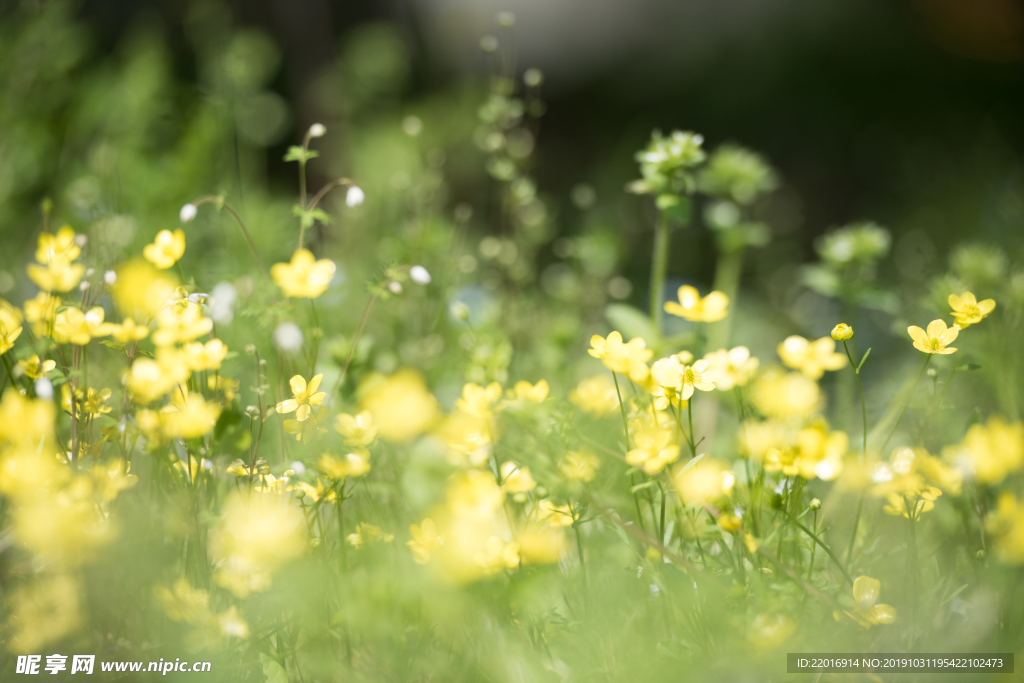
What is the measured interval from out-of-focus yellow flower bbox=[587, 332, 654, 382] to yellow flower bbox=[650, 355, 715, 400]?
0.02 meters

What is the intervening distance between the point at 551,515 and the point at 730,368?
0.92ft

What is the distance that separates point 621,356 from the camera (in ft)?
2.37

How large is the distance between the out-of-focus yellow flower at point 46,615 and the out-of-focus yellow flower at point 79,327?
0.27 meters

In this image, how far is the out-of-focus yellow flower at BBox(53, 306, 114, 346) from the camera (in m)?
0.72

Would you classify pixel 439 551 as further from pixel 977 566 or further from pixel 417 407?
pixel 977 566

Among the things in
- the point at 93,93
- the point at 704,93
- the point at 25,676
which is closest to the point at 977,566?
the point at 25,676

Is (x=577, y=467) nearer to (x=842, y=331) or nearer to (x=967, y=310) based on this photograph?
(x=842, y=331)

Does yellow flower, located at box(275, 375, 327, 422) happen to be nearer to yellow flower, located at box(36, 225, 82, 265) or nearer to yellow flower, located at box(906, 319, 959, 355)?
yellow flower, located at box(36, 225, 82, 265)

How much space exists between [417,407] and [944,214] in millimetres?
1612

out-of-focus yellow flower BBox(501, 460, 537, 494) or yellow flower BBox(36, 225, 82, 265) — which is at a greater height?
yellow flower BBox(36, 225, 82, 265)

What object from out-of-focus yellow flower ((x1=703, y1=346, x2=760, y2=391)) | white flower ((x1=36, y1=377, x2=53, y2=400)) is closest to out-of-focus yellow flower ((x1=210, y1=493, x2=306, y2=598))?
white flower ((x1=36, y1=377, x2=53, y2=400))

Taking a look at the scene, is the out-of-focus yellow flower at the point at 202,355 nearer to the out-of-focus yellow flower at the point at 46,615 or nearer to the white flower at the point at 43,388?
Result: the white flower at the point at 43,388

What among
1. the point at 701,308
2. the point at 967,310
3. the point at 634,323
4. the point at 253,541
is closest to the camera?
the point at 253,541

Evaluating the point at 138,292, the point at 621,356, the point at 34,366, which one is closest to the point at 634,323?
the point at 621,356
